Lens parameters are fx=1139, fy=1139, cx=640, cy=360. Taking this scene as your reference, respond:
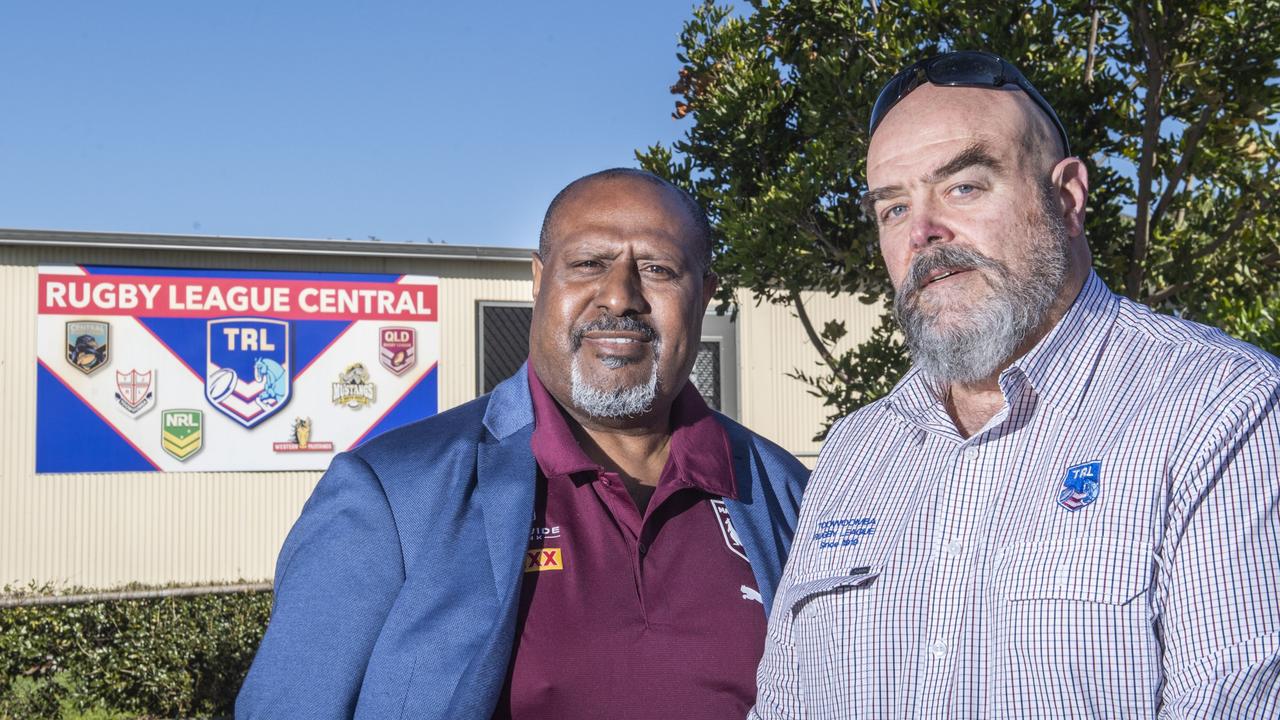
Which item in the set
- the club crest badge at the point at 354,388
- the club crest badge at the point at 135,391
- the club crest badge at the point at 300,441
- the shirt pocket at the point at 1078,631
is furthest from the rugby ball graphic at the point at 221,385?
the shirt pocket at the point at 1078,631

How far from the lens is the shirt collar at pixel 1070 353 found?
6.64 ft

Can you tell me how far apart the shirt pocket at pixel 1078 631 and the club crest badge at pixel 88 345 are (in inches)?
477

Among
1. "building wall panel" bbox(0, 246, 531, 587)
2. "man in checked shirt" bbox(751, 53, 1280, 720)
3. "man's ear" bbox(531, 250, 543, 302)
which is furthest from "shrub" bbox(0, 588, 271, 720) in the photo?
"man in checked shirt" bbox(751, 53, 1280, 720)

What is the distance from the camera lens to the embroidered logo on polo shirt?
2.70m

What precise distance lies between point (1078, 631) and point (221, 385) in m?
11.9

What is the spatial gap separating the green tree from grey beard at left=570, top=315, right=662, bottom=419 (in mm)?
2907

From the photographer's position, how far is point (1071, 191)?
225cm

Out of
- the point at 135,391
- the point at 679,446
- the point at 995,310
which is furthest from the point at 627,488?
the point at 135,391

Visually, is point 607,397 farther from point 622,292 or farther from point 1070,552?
point 1070,552

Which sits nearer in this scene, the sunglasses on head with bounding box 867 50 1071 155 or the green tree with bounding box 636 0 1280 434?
the sunglasses on head with bounding box 867 50 1071 155

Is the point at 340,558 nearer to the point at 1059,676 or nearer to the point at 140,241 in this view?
the point at 1059,676

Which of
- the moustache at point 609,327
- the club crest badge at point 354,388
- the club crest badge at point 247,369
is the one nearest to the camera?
the moustache at point 609,327

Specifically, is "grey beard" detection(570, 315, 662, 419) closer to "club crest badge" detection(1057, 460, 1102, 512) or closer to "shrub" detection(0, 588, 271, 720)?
"club crest badge" detection(1057, 460, 1102, 512)

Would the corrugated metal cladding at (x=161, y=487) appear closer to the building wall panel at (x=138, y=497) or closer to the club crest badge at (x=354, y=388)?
the building wall panel at (x=138, y=497)
